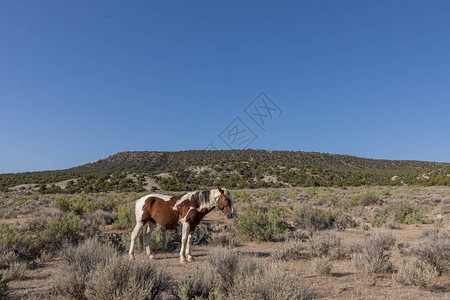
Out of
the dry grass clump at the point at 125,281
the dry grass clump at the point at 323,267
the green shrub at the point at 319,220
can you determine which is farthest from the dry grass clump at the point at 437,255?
the dry grass clump at the point at 125,281

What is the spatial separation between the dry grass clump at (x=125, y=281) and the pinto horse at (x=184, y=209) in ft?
7.70

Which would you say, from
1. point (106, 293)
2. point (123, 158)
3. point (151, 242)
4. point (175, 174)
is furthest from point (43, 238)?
point (123, 158)

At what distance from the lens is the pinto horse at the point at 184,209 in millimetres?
6633

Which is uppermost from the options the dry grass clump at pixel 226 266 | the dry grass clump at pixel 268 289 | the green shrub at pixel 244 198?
the dry grass clump at pixel 268 289

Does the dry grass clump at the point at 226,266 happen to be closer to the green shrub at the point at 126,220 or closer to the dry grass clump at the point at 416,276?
the dry grass clump at the point at 416,276

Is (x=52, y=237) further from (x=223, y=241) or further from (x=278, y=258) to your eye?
(x=278, y=258)

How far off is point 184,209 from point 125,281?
2909 mm

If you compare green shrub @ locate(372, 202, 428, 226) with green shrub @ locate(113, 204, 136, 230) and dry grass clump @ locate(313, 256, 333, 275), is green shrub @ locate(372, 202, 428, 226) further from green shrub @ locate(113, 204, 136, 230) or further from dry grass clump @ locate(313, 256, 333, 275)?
green shrub @ locate(113, 204, 136, 230)

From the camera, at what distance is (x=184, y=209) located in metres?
6.74

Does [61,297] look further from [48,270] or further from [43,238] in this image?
[43,238]

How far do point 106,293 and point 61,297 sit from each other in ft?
4.00

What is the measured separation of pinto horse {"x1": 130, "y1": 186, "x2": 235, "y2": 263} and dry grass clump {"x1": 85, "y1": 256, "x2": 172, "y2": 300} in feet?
7.70

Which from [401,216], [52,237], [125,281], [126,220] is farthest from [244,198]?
[125,281]

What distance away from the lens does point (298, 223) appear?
12.5 metres
